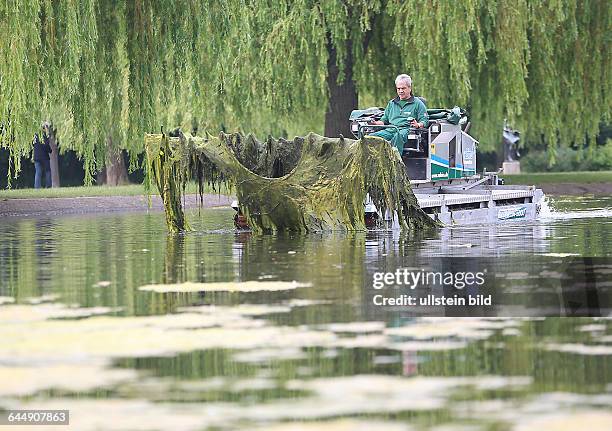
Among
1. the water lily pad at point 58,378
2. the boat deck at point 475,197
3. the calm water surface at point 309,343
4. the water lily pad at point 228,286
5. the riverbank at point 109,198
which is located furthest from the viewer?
the riverbank at point 109,198

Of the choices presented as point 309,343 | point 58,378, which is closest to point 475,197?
point 309,343

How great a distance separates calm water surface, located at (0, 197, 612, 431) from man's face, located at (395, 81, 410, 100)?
6.49m

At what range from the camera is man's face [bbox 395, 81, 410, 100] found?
73.9 feet

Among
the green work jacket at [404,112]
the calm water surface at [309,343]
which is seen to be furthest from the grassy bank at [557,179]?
→ the calm water surface at [309,343]

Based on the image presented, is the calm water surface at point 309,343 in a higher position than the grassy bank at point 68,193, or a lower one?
lower

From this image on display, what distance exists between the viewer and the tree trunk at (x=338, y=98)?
31.6 meters

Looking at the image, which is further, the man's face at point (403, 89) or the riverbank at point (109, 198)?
the riverbank at point (109, 198)

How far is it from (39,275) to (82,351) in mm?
5862

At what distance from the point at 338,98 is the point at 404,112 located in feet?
31.0

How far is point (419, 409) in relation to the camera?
22.3 ft

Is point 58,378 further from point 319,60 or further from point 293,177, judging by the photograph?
point 319,60

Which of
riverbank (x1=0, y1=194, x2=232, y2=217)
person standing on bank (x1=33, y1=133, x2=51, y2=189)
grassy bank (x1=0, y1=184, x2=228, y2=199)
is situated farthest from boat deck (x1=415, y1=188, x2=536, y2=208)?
person standing on bank (x1=33, y1=133, x2=51, y2=189)

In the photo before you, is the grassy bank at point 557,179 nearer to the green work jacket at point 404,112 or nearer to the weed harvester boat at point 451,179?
the weed harvester boat at point 451,179

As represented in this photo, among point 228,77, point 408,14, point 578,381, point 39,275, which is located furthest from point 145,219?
point 578,381
